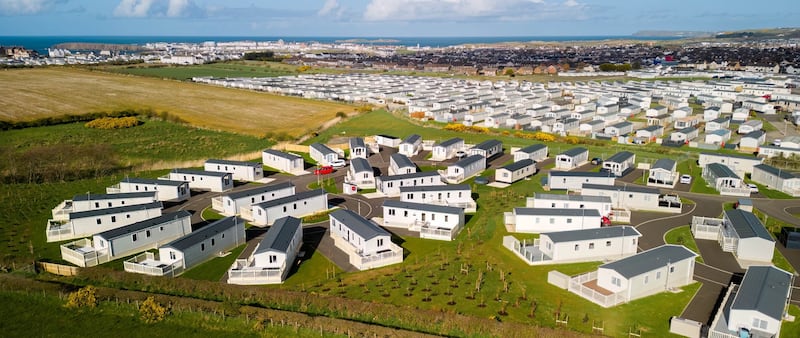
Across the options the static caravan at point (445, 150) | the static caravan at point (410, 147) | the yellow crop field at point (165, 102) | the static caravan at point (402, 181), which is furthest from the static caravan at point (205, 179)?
the yellow crop field at point (165, 102)

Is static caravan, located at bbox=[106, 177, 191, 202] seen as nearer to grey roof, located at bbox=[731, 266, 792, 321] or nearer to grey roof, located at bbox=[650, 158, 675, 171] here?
grey roof, located at bbox=[731, 266, 792, 321]

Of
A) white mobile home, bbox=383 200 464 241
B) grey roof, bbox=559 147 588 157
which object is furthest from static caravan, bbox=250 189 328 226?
grey roof, bbox=559 147 588 157

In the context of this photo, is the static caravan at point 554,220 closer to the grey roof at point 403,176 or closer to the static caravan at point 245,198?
the grey roof at point 403,176

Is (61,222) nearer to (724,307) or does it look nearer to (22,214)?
(22,214)

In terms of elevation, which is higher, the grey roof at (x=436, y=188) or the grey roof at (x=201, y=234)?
the grey roof at (x=436, y=188)

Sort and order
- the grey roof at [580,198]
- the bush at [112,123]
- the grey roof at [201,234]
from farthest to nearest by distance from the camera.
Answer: the bush at [112,123] → the grey roof at [580,198] → the grey roof at [201,234]

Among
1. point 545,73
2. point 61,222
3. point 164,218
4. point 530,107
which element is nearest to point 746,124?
point 530,107
